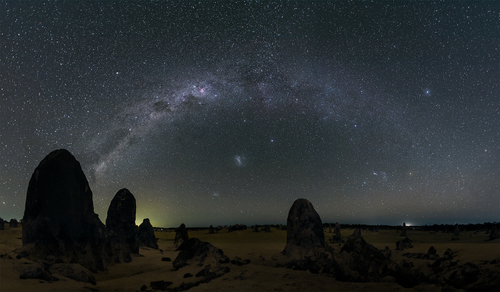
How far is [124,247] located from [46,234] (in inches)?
264

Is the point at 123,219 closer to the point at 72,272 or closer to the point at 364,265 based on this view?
the point at 72,272

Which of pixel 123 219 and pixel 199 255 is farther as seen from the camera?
pixel 123 219

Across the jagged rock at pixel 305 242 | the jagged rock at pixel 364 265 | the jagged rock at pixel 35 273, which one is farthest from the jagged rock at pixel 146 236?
the jagged rock at pixel 364 265

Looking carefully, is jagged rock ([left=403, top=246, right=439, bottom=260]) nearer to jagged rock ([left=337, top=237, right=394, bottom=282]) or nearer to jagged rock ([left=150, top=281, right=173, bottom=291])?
jagged rock ([left=337, top=237, right=394, bottom=282])

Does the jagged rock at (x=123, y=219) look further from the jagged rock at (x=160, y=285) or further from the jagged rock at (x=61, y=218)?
the jagged rock at (x=160, y=285)

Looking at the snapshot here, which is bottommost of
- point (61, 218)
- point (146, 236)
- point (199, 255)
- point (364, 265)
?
point (146, 236)

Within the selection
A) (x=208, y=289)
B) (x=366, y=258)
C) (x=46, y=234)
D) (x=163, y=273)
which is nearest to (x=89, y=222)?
(x=46, y=234)

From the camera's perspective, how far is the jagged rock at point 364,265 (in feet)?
41.2

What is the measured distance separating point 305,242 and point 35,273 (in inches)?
563

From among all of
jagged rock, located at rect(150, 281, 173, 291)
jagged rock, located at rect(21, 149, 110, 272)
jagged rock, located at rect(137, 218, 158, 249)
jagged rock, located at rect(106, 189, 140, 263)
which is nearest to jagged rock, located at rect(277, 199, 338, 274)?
jagged rock, located at rect(150, 281, 173, 291)

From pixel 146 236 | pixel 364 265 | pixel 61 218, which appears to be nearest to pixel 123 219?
pixel 146 236

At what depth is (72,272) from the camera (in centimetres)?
1220

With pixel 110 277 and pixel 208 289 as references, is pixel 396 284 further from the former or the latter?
pixel 110 277

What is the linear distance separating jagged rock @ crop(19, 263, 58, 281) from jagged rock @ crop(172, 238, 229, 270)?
23.8ft
